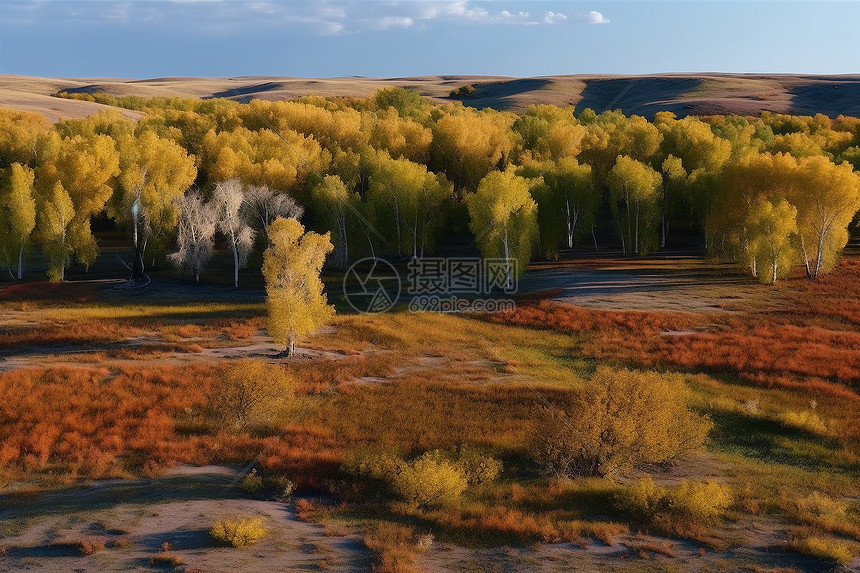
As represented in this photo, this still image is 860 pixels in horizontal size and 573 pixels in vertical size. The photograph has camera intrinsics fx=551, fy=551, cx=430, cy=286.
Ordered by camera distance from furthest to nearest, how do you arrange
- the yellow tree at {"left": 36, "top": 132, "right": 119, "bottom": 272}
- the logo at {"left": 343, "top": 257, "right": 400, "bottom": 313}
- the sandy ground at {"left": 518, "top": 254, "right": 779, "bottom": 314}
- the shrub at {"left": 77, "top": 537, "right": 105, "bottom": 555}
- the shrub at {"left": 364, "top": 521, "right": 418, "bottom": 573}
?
the yellow tree at {"left": 36, "top": 132, "right": 119, "bottom": 272}, the logo at {"left": 343, "top": 257, "right": 400, "bottom": 313}, the sandy ground at {"left": 518, "top": 254, "right": 779, "bottom": 314}, the shrub at {"left": 77, "top": 537, "right": 105, "bottom": 555}, the shrub at {"left": 364, "top": 521, "right": 418, "bottom": 573}

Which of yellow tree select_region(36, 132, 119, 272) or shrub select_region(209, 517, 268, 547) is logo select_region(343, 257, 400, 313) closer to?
yellow tree select_region(36, 132, 119, 272)

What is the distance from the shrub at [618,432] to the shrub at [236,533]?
10.3 metres

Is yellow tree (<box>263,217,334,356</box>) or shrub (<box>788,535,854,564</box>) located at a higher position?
yellow tree (<box>263,217,334,356</box>)

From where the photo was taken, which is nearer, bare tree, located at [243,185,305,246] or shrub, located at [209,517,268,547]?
shrub, located at [209,517,268,547]

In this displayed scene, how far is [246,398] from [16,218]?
43957 millimetres

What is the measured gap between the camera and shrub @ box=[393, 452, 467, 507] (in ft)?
58.2

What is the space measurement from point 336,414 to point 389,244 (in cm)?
4163

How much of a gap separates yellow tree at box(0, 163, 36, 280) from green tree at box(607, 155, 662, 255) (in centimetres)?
6233

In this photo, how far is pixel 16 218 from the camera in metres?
52.8

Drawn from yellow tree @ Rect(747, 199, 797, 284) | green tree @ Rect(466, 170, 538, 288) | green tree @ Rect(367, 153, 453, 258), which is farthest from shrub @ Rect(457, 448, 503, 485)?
green tree @ Rect(367, 153, 453, 258)

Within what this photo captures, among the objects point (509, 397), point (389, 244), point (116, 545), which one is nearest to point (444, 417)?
point (509, 397)

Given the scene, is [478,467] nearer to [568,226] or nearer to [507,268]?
[507,268]

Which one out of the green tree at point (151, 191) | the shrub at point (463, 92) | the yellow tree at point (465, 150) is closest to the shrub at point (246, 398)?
the green tree at point (151, 191)

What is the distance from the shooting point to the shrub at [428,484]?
17.7m
